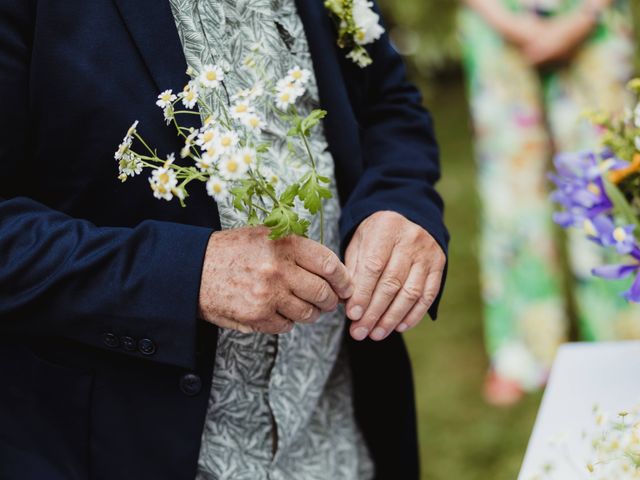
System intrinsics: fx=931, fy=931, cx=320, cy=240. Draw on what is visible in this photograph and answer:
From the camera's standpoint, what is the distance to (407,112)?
72.7 inches

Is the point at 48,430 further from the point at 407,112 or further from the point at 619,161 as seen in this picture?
the point at 619,161

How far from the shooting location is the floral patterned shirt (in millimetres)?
1518

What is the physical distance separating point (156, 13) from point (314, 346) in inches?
25.6

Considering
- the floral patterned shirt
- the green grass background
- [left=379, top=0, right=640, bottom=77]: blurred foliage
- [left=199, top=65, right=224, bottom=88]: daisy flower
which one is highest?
[left=199, top=65, right=224, bottom=88]: daisy flower

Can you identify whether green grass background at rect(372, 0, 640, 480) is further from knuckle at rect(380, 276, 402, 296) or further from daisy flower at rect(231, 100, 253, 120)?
daisy flower at rect(231, 100, 253, 120)

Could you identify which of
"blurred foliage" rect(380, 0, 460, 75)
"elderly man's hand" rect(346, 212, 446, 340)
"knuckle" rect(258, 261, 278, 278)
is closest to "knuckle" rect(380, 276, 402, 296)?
"elderly man's hand" rect(346, 212, 446, 340)

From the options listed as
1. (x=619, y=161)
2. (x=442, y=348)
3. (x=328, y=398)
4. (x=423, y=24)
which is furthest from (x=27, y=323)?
(x=423, y=24)

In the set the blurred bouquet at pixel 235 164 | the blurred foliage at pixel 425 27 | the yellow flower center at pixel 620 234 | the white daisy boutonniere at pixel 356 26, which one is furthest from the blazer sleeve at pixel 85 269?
the blurred foliage at pixel 425 27

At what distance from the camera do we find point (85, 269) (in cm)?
133

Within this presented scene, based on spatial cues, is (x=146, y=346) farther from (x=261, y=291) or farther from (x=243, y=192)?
(x=243, y=192)

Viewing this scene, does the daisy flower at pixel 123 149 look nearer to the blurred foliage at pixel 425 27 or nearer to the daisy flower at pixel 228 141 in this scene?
the daisy flower at pixel 228 141

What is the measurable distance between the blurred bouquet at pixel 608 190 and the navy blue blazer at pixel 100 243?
0.25 meters

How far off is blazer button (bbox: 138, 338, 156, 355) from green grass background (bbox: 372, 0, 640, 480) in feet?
7.03

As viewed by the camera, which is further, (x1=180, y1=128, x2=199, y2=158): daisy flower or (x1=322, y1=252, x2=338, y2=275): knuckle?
(x1=322, y1=252, x2=338, y2=275): knuckle
